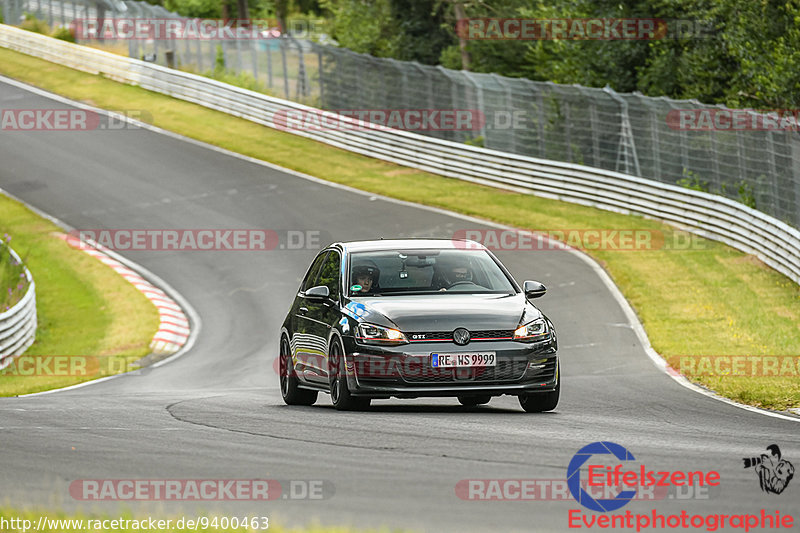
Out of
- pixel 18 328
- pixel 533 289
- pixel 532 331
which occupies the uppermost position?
pixel 533 289

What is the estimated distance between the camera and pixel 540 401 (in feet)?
36.0

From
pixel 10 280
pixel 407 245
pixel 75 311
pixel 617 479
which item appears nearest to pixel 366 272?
pixel 407 245

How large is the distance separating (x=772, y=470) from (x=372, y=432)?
9.84 ft

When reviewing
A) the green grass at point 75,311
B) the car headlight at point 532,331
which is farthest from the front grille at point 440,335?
the green grass at point 75,311

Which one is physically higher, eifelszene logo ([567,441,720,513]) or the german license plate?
eifelszene logo ([567,441,720,513])

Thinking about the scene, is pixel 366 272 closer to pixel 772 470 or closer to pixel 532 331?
pixel 532 331

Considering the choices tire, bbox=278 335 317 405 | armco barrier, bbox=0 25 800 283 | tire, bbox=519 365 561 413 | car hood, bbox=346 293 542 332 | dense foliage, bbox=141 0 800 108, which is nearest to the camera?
car hood, bbox=346 293 542 332

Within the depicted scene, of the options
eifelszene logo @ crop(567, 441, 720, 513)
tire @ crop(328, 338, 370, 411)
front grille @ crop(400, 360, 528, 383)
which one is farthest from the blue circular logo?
tire @ crop(328, 338, 370, 411)

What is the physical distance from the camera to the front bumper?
1019cm

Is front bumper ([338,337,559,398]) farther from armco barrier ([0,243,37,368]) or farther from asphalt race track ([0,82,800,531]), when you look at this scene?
armco barrier ([0,243,37,368])

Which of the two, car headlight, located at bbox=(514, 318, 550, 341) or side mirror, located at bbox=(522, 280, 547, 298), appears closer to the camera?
car headlight, located at bbox=(514, 318, 550, 341)

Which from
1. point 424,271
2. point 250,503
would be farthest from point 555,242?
point 250,503

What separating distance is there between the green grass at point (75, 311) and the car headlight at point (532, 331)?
8.19 m

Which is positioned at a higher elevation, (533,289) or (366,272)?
(366,272)
